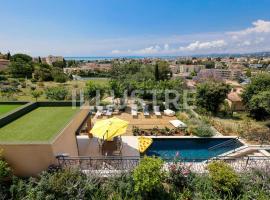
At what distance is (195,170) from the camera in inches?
359

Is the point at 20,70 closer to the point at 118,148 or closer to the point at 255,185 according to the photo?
the point at 118,148

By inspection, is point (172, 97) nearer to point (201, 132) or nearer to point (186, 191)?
point (201, 132)

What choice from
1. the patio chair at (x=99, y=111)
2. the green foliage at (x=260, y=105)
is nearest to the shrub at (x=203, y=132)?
the green foliage at (x=260, y=105)

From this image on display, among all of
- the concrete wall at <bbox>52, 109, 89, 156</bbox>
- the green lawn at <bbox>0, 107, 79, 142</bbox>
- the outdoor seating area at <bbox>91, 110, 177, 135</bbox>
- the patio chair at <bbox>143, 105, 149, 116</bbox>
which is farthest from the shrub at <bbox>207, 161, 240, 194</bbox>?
the patio chair at <bbox>143, 105, 149, 116</bbox>

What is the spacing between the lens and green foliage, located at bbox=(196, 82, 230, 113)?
24.8m

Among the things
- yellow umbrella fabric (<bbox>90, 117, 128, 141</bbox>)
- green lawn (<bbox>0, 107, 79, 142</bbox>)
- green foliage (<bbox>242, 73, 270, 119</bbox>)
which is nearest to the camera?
green lawn (<bbox>0, 107, 79, 142</bbox>)

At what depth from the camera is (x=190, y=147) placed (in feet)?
48.6

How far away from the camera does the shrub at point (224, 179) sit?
779 centimetres

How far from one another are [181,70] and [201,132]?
13384cm

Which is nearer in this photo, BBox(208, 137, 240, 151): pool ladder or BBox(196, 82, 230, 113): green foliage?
BBox(208, 137, 240, 151): pool ladder

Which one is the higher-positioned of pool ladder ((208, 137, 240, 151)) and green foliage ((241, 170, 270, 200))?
green foliage ((241, 170, 270, 200))

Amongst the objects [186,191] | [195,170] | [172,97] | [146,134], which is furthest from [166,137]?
[172,97]

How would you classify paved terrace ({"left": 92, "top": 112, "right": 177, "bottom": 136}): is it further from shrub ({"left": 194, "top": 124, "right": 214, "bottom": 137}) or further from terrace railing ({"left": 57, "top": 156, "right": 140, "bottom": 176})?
terrace railing ({"left": 57, "top": 156, "right": 140, "bottom": 176})

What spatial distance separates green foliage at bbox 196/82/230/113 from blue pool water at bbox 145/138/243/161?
10182mm
